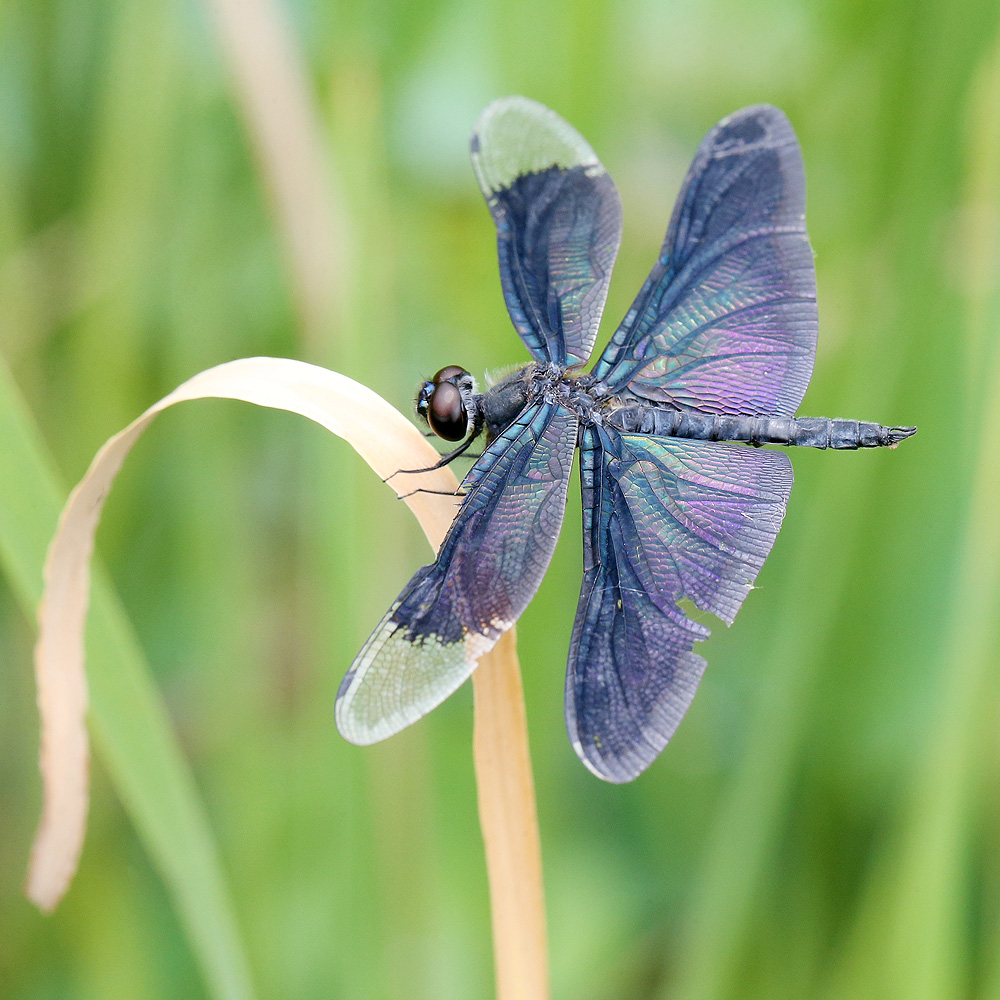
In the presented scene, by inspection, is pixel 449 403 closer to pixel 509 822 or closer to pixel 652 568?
pixel 652 568

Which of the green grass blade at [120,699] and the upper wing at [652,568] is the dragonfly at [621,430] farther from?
the green grass blade at [120,699]

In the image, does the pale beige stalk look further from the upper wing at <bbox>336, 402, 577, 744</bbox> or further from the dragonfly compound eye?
the dragonfly compound eye

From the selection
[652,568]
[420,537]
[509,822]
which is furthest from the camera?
[420,537]

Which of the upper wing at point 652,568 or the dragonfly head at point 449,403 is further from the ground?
the dragonfly head at point 449,403

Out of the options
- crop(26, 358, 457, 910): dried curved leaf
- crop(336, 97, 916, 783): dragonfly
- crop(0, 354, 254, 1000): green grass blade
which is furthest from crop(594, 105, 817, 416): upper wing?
crop(0, 354, 254, 1000): green grass blade

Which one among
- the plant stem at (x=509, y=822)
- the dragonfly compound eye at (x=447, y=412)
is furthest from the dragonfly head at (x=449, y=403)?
the plant stem at (x=509, y=822)

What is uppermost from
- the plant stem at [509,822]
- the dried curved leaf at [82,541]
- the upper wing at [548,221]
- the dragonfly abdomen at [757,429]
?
the upper wing at [548,221]


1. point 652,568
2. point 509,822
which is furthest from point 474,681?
point 652,568

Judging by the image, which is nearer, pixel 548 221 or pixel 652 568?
pixel 652 568
